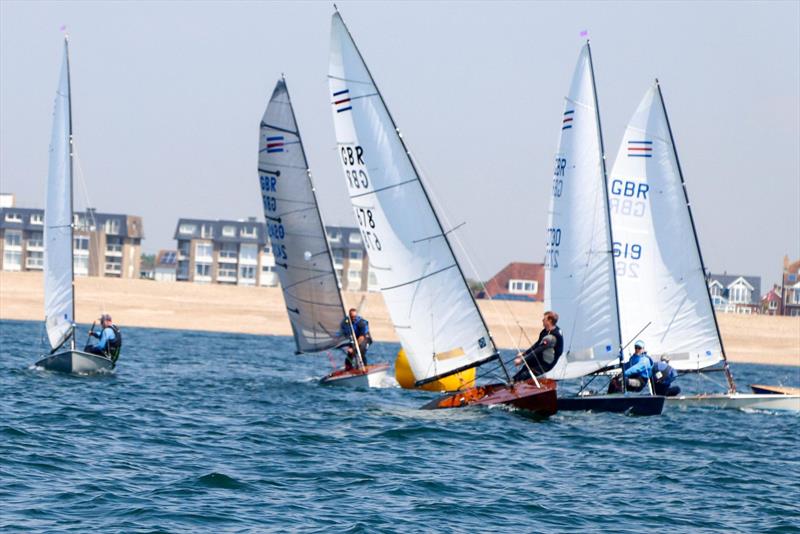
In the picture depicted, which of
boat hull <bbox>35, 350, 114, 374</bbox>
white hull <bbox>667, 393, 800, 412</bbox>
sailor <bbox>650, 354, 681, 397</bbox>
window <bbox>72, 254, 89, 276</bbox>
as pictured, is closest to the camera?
sailor <bbox>650, 354, 681, 397</bbox>

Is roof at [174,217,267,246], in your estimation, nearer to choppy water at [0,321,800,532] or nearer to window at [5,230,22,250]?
window at [5,230,22,250]

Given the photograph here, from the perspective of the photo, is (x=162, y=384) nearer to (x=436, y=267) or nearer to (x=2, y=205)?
(x=436, y=267)

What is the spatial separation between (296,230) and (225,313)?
183 feet

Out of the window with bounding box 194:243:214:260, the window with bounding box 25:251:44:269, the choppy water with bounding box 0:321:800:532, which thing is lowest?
the choppy water with bounding box 0:321:800:532

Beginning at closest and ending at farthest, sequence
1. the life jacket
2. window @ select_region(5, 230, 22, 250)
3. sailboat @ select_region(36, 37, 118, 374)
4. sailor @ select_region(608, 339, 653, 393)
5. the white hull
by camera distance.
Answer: sailor @ select_region(608, 339, 653, 393), the white hull, sailboat @ select_region(36, 37, 118, 374), the life jacket, window @ select_region(5, 230, 22, 250)

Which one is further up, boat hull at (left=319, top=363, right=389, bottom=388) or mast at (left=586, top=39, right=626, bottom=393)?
mast at (left=586, top=39, right=626, bottom=393)

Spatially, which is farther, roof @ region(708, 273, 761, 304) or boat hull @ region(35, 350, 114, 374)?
roof @ region(708, 273, 761, 304)

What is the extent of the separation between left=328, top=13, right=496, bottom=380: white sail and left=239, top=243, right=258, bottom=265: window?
12289 centimetres

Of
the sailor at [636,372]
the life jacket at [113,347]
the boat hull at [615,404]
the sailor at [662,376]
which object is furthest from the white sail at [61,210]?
the sailor at [662,376]

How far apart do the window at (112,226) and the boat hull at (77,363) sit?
386ft

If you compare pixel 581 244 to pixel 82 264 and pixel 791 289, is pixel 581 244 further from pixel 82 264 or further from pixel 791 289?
pixel 82 264

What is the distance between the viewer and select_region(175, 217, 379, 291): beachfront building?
143125mm

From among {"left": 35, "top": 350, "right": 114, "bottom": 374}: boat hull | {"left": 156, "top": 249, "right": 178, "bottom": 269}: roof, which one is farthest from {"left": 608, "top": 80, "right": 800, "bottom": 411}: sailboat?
{"left": 156, "top": 249, "right": 178, "bottom": 269}: roof

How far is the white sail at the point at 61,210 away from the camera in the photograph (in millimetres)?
30125
